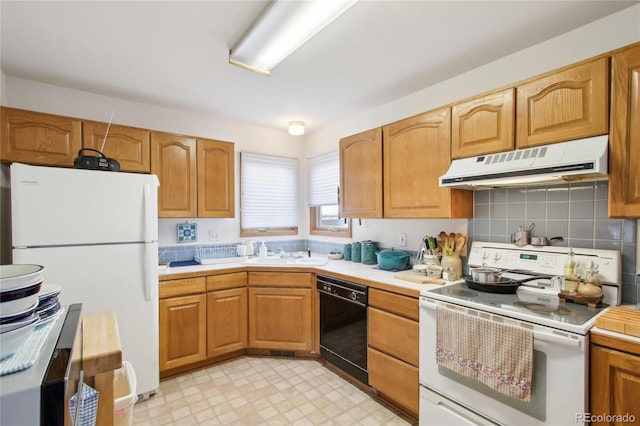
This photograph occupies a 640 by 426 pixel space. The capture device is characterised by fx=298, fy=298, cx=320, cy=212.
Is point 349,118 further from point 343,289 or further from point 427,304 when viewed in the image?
point 427,304

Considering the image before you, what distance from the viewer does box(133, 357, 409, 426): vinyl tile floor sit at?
2.01m

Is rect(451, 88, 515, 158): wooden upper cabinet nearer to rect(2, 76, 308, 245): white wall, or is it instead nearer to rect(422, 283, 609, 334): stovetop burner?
rect(422, 283, 609, 334): stovetop burner

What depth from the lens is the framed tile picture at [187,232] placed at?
3053 mm

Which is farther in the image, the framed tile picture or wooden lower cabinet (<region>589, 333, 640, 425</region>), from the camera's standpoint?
the framed tile picture

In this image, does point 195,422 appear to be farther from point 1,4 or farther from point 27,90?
point 27,90

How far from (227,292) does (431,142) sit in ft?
7.09

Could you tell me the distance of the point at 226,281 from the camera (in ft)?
8.99

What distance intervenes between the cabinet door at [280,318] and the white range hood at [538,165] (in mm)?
1650

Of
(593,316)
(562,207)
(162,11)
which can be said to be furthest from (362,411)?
(162,11)

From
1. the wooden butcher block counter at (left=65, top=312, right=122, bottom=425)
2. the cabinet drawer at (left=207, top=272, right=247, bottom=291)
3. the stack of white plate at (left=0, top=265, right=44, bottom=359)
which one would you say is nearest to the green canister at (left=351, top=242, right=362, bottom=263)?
the cabinet drawer at (left=207, top=272, right=247, bottom=291)

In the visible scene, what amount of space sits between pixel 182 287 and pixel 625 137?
9.79 feet

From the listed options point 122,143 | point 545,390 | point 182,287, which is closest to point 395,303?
point 545,390

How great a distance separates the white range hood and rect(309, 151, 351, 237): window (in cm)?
162

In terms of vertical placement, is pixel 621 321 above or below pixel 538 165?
below
